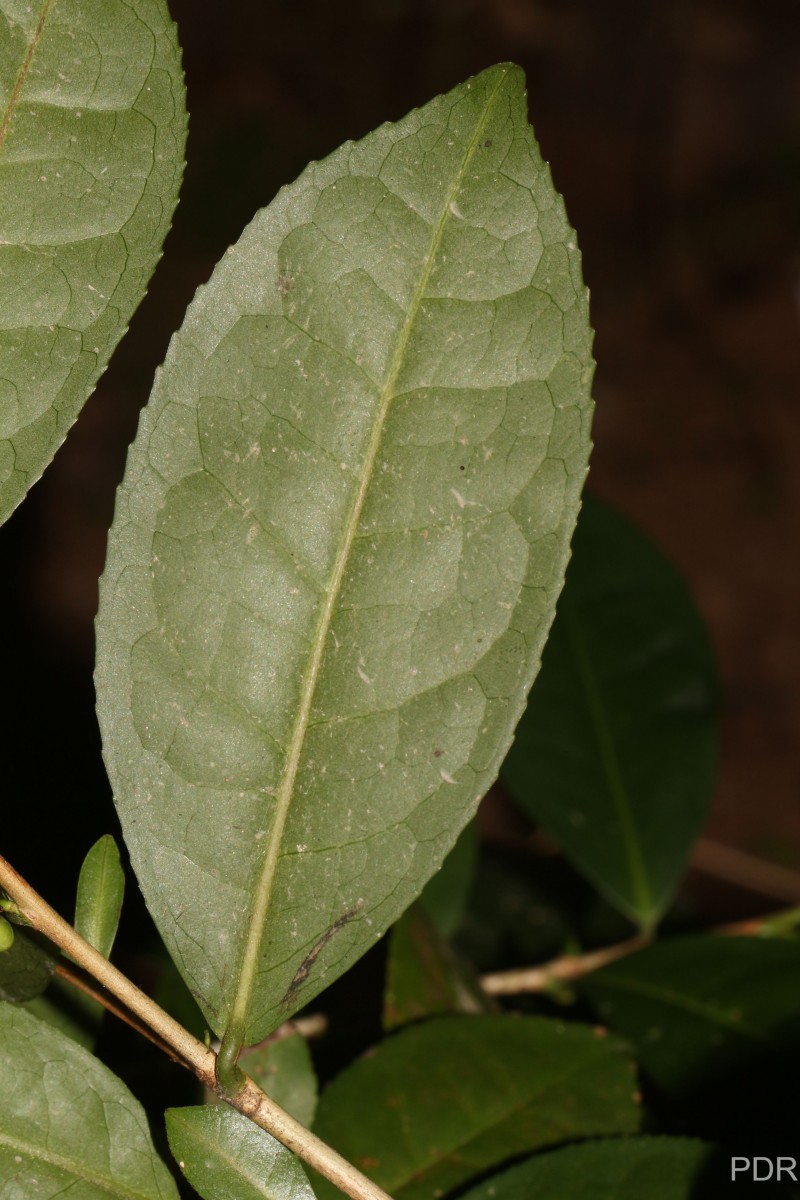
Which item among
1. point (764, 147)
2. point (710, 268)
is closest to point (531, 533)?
point (710, 268)

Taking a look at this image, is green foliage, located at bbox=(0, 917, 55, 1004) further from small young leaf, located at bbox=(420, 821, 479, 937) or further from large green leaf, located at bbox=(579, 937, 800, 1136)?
small young leaf, located at bbox=(420, 821, 479, 937)

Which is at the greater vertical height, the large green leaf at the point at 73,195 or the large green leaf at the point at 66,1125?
the large green leaf at the point at 73,195

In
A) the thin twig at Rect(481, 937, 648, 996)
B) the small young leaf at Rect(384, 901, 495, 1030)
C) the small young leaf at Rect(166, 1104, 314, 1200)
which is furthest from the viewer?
the thin twig at Rect(481, 937, 648, 996)

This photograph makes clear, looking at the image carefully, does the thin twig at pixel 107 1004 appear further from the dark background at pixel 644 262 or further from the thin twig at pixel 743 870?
the thin twig at pixel 743 870

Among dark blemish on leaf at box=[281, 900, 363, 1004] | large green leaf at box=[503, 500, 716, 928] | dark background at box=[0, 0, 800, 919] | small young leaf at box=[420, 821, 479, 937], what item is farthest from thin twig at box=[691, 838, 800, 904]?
dark blemish on leaf at box=[281, 900, 363, 1004]

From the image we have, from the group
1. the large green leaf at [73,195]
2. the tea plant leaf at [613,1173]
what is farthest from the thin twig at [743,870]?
the large green leaf at [73,195]
